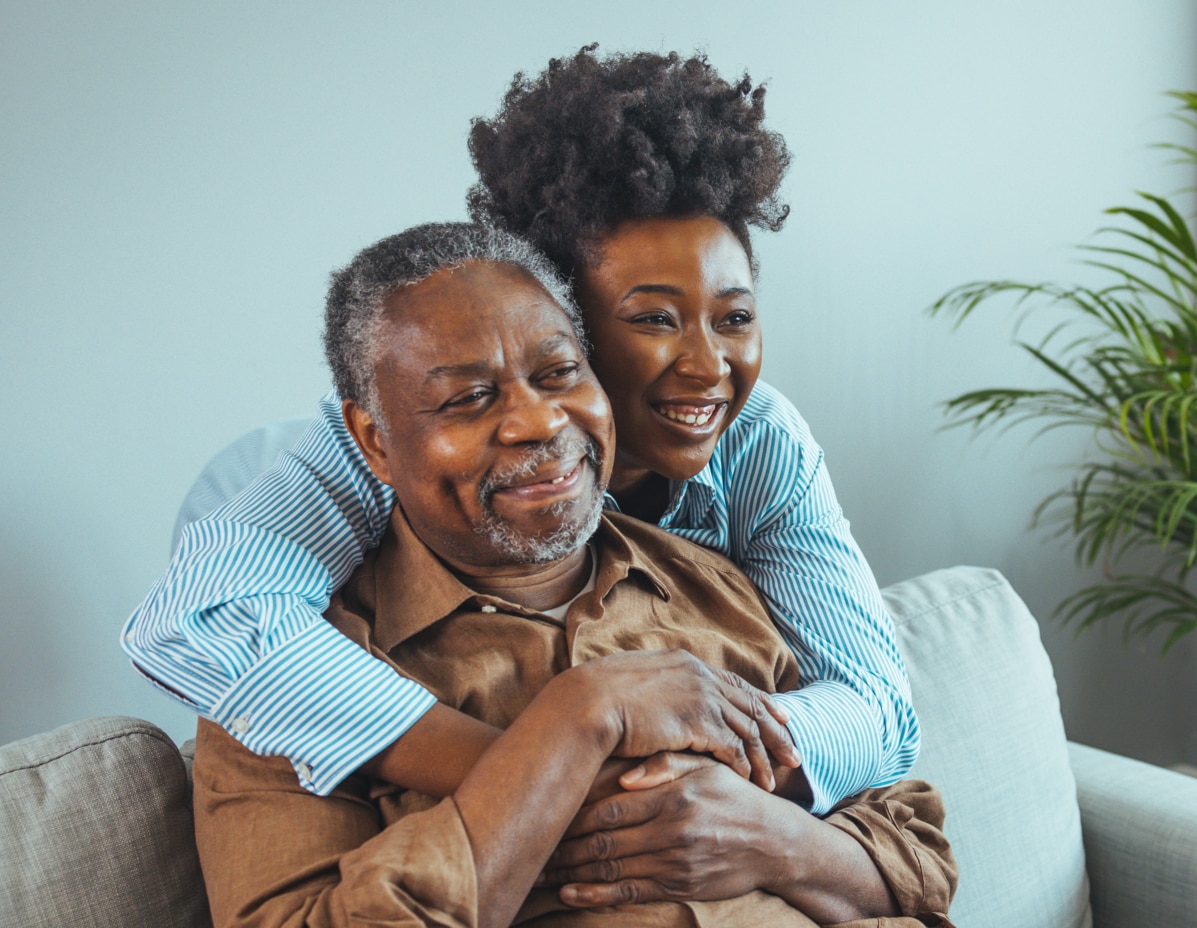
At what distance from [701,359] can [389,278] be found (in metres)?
0.34

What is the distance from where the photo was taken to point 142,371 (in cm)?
185

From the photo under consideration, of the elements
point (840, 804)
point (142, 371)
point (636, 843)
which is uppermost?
point (142, 371)


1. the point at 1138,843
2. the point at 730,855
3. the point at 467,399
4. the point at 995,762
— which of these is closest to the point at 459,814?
the point at 730,855

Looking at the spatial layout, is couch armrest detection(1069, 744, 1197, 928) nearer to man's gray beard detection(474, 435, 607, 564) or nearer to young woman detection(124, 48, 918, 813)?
young woman detection(124, 48, 918, 813)

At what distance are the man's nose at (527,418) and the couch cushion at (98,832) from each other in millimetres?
535

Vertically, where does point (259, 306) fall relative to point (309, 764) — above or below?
above

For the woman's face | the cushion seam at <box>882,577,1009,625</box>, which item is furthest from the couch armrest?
the woman's face

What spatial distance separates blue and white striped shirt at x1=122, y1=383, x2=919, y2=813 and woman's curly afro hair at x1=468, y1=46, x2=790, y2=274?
0.29 metres

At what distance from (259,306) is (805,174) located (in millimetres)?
1259

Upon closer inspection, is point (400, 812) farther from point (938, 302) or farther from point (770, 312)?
point (938, 302)

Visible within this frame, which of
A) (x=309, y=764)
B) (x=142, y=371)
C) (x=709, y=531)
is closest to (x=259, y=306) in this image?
(x=142, y=371)

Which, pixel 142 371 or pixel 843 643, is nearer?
pixel 843 643

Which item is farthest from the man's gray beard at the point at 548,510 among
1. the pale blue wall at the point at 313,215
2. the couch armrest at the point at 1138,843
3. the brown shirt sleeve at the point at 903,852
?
the couch armrest at the point at 1138,843

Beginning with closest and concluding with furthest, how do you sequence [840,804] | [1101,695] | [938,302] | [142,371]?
[840,804]
[142,371]
[938,302]
[1101,695]
